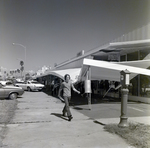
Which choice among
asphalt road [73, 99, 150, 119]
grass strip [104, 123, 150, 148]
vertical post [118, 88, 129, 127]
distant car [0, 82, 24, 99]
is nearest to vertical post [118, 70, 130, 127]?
vertical post [118, 88, 129, 127]

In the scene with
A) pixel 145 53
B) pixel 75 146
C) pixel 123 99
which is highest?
pixel 145 53

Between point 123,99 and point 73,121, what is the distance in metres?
2.16

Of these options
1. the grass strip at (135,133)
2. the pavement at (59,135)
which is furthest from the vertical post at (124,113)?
the pavement at (59,135)

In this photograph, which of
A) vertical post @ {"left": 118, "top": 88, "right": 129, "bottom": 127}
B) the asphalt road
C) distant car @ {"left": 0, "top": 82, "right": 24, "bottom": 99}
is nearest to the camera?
vertical post @ {"left": 118, "top": 88, "right": 129, "bottom": 127}

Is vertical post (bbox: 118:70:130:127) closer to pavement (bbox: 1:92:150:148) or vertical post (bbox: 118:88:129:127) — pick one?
A: vertical post (bbox: 118:88:129:127)

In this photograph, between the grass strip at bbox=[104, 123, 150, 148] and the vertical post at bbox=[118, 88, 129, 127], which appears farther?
the vertical post at bbox=[118, 88, 129, 127]

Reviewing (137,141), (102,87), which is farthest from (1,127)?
(102,87)

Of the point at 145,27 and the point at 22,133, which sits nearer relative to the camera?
the point at 22,133

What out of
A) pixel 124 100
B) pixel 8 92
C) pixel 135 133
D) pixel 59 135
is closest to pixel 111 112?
pixel 124 100

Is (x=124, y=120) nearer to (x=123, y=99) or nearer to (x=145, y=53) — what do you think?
(x=123, y=99)

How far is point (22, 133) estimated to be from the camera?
613cm

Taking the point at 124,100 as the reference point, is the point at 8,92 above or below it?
below

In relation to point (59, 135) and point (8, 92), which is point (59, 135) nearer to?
point (59, 135)

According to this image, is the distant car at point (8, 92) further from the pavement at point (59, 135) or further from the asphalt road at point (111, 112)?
the pavement at point (59, 135)
